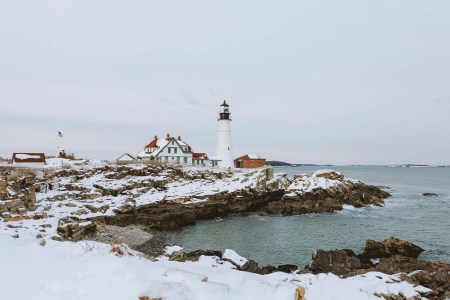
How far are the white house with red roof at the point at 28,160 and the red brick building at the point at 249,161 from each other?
146 ft

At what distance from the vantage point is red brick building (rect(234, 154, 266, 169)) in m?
75.8

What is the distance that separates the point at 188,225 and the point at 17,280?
1066 inches

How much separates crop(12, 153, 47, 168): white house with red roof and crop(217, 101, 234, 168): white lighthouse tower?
33677mm

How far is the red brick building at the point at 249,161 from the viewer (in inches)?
2982

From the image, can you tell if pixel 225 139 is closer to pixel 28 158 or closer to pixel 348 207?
pixel 348 207

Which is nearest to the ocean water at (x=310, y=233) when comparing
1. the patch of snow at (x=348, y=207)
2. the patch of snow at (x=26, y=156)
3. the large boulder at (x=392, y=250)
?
the large boulder at (x=392, y=250)

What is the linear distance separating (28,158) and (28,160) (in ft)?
1.37

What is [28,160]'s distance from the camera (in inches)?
1895

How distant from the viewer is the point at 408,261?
16375 millimetres

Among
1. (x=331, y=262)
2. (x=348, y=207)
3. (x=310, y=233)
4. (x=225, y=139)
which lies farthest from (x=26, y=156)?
(x=348, y=207)

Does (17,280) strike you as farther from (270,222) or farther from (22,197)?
(270,222)

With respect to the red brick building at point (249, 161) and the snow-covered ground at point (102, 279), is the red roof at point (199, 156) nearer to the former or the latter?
the red brick building at point (249, 161)

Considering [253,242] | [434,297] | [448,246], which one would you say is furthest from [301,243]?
[434,297]

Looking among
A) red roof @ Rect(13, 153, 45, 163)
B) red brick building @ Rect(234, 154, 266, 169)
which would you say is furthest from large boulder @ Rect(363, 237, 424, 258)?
red brick building @ Rect(234, 154, 266, 169)
